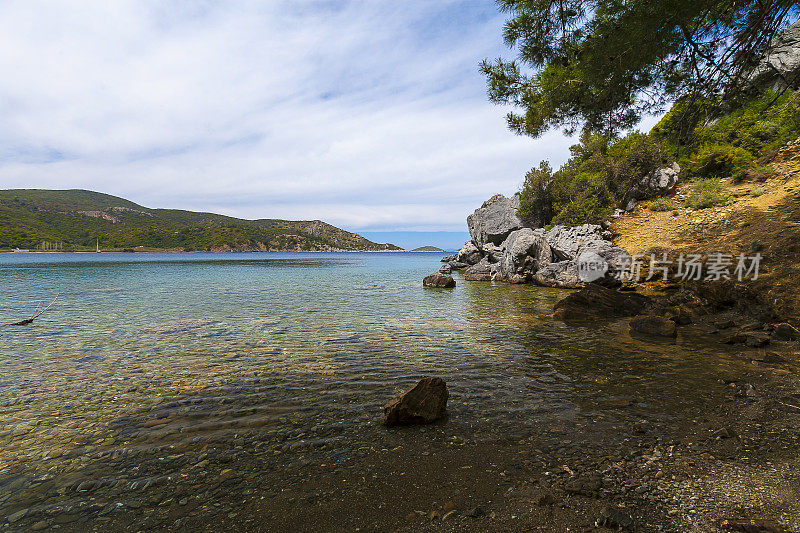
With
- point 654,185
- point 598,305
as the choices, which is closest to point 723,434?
point 598,305

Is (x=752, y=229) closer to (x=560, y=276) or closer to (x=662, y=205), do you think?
(x=662, y=205)

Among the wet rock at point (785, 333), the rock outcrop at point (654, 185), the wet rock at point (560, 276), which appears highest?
the rock outcrop at point (654, 185)

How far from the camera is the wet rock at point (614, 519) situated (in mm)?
3562

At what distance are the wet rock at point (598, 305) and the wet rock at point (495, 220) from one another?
31628 millimetres

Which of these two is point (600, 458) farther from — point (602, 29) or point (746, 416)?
point (602, 29)

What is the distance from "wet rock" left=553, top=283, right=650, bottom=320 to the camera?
1655 centimetres

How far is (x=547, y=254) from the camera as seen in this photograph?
33938 mm

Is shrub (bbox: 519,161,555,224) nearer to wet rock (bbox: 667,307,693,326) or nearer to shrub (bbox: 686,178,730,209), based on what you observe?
shrub (bbox: 686,178,730,209)

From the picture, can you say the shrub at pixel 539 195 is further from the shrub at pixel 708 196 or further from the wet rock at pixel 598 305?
the wet rock at pixel 598 305

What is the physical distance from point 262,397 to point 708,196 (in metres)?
31.1

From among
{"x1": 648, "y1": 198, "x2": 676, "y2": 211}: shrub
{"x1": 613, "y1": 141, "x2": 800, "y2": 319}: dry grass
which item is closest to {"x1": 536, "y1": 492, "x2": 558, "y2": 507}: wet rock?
{"x1": 613, "y1": 141, "x2": 800, "y2": 319}: dry grass

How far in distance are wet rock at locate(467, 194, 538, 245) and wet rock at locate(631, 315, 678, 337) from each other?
36.0 metres

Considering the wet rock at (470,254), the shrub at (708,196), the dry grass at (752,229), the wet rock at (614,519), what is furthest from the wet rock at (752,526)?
the wet rock at (470,254)

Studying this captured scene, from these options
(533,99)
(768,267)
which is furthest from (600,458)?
(768,267)
